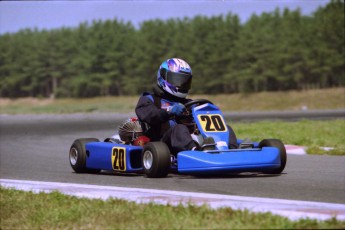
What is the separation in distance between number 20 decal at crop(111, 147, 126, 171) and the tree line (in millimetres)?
55550

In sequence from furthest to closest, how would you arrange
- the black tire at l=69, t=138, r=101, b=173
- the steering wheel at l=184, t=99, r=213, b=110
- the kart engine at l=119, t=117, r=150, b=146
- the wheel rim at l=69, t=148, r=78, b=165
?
the wheel rim at l=69, t=148, r=78, b=165, the black tire at l=69, t=138, r=101, b=173, the kart engine at l=119, t=117, r=150, b=146, the steering wheel at l=184, t=99, r=213, b=110

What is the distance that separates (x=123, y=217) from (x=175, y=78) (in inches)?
152

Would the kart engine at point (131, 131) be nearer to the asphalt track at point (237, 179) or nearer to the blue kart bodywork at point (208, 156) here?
the blue kart bodywork at point (208, 156)

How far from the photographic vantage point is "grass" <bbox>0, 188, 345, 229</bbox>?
15.1 ft

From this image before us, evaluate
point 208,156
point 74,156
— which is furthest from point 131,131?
point 208,156

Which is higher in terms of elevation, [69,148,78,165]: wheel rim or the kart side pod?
the kart side pod

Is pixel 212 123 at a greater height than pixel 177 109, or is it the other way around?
pixel 177 109

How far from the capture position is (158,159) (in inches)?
314

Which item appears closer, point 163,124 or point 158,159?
point 158,159

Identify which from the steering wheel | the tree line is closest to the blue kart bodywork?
the steering wheel

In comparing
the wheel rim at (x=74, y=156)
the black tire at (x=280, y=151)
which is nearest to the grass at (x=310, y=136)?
the black tire at (x=280, y=151)

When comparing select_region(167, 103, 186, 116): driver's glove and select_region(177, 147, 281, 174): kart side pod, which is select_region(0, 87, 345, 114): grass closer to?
select_region(167, 103, 186, 116): driver's glove

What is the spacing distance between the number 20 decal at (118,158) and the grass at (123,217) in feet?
7.33

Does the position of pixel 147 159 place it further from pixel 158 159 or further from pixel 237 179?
pixel 237 179
